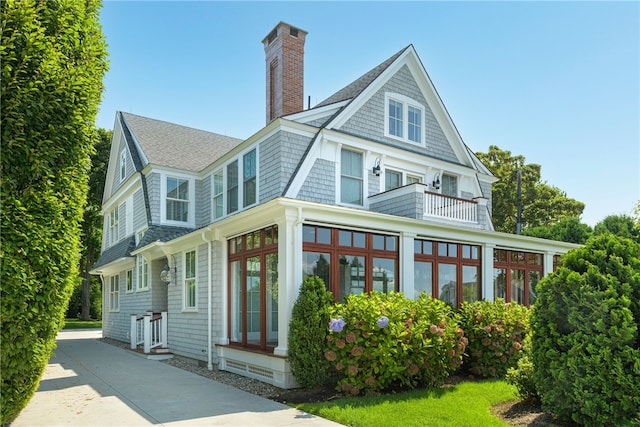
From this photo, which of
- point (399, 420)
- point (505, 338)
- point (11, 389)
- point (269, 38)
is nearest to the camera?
point (11, 389)

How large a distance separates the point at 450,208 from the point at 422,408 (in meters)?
6.91

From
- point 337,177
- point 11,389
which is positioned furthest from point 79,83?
point 337,177

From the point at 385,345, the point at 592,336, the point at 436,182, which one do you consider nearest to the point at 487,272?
the point at 436,182

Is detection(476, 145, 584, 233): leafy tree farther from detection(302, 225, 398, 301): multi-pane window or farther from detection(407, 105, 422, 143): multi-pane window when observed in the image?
detection(302, 225, 398, 301): multi-pane window

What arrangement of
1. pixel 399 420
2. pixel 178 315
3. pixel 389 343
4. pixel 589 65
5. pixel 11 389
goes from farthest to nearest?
pixel 178 315 → pixel 589 65 → pixel 389 343 → pixel 399 420 → pixel 11 389

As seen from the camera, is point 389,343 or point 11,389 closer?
point 11,389

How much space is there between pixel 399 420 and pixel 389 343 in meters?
1.66

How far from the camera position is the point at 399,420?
6.61m

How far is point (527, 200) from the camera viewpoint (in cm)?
3128

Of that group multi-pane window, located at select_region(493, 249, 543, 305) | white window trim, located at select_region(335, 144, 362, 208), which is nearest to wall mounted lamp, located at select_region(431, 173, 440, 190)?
white window trim, located at select_region(335, 144, 362, 208)

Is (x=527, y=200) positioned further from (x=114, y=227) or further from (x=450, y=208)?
(x=114, y=227)

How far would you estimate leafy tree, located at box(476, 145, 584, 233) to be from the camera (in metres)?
31.1

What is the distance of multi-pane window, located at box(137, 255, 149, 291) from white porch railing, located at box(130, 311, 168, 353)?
1263mm

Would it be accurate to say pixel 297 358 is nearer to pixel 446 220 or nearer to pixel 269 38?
pixel 446 220
